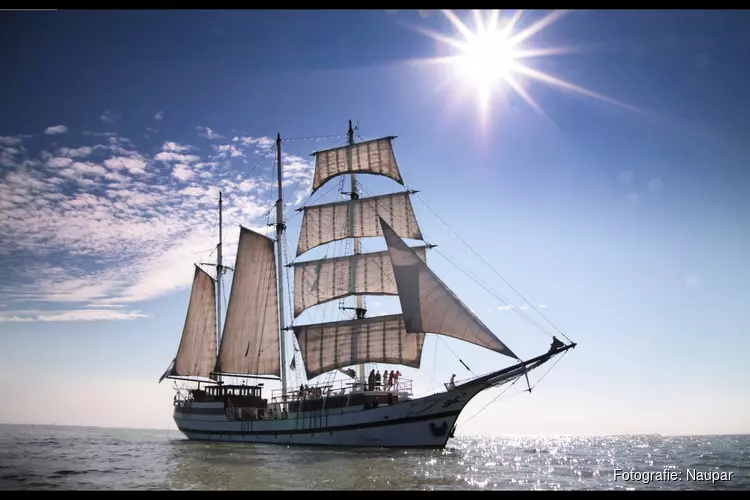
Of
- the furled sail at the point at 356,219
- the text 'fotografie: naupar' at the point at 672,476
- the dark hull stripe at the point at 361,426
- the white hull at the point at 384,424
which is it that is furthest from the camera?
the furled sail at the point at 356,219

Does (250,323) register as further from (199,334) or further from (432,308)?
(432,308)

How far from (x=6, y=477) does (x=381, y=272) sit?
1263 inches

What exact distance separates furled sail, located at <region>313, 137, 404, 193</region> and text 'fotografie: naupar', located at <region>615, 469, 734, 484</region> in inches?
1222

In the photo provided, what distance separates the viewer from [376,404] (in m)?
42.8

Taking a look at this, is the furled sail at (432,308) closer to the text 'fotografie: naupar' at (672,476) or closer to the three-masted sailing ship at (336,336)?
the three-masted sailing ship at (336,336)

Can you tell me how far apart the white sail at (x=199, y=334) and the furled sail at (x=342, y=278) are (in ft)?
52.7

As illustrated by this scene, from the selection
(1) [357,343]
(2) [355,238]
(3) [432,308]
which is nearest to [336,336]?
(1) [357,343]

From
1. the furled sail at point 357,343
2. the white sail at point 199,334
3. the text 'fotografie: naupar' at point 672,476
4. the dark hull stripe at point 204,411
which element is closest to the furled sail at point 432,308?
the text 'fotografie: naupar' at point 672,476

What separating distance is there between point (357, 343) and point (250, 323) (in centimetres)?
1277

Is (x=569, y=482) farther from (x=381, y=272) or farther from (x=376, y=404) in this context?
(x=381, y=272)

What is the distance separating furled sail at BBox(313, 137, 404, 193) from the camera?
182ft

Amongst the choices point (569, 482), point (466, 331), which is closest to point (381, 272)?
point (466, 331)

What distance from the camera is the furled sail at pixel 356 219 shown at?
176 feet
